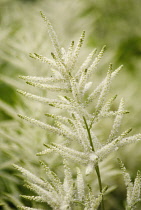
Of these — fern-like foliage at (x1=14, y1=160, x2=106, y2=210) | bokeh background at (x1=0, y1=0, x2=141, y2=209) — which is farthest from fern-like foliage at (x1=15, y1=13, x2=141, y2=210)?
bokeh background at (x1=0, y1=0, x2=141, y2=209)

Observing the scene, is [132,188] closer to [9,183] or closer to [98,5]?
[9,183]

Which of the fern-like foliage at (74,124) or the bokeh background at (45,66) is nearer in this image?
the fern-like foliage at (74,124)

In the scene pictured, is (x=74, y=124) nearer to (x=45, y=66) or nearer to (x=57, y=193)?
(x=57, y=193)

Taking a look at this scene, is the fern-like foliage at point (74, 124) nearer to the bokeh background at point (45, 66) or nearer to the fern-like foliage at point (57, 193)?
the fern-like foliage at point (57, 193)

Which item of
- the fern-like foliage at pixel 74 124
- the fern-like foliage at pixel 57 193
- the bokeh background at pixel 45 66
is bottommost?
the fern-like foliage at pixel 57 193

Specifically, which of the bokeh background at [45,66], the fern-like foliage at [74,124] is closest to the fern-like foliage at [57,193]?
the fern-like foliage at [74,124]

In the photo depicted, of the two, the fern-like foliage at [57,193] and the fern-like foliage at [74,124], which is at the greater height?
the fern-like foliage at [74,124]

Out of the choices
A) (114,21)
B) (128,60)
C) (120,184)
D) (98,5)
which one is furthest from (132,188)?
(98,5)

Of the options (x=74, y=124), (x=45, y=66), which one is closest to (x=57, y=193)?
(x=74, y=124)

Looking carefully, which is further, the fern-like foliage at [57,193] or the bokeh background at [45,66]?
the bokeh background at [45,66]
